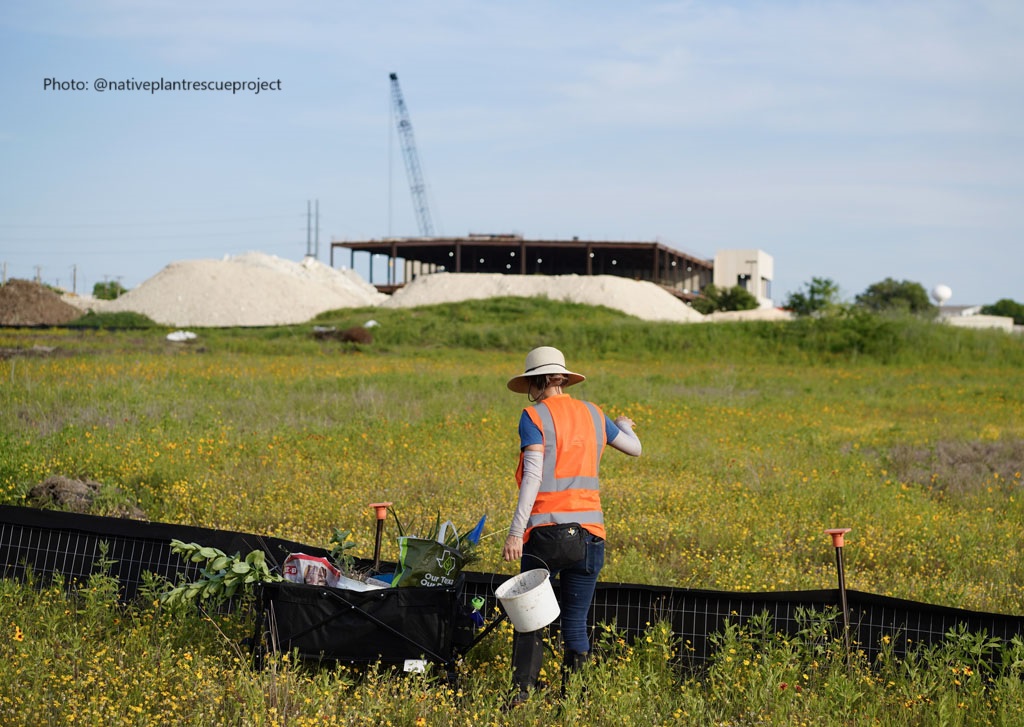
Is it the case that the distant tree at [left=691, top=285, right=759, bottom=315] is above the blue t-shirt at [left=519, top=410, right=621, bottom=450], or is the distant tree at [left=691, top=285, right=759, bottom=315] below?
above

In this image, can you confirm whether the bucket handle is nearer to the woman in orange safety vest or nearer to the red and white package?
the woman in orange safety vest

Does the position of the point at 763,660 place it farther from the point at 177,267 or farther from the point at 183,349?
the point at 177,267

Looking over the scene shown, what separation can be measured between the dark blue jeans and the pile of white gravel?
4934 centimetres

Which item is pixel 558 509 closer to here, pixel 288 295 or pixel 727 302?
pixel 288 295

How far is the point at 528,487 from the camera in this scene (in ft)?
14.6

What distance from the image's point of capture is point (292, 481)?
9320 millimetres

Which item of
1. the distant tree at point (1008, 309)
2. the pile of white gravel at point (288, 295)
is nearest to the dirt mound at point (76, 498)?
the pile of white gravel at point (288, 295)

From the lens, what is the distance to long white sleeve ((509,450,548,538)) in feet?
14.6

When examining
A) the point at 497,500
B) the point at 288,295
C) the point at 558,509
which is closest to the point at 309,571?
the point at 558,509

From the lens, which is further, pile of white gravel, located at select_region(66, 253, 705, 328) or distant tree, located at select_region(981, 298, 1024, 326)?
distant tree, located at select_region(981, 298, 1024, 326)

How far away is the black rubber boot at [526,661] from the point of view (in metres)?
4.40

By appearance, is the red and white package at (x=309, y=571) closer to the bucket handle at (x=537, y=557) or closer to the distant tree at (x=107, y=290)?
the bucket handle at (x=537, y=557)

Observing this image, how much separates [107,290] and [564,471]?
302 ft

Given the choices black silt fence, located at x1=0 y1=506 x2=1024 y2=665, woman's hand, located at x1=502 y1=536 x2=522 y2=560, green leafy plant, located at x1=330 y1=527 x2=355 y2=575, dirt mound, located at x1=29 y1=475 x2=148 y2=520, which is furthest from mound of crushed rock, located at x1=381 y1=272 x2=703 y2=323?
woman's hand, located at x1=502 y1=536 x2=522 y2=560
